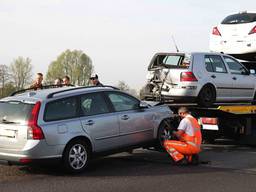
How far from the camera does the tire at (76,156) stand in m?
8.59

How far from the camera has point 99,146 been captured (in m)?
9.18

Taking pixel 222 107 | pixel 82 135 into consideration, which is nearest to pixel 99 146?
pixel 82 135

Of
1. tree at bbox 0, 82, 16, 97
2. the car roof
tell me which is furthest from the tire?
tree at bbox 0, 82, 16, 97

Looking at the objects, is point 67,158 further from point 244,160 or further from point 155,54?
point 155,54

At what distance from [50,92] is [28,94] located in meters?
0.41

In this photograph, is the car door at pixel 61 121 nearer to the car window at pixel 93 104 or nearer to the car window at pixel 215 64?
the car window at pixel 93 104

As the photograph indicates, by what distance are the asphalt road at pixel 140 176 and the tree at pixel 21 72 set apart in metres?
66.6

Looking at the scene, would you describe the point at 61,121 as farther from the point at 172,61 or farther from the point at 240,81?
the point at 240,81

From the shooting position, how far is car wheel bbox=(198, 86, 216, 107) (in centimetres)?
1207

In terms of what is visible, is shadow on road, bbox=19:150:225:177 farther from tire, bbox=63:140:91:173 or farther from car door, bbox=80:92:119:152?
car door, bbox=80:92:119:152

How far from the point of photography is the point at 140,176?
8570mm

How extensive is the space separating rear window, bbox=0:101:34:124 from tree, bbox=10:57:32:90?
6705 cm

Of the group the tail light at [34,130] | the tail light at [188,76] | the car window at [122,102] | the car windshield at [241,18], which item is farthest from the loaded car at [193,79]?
the tail light at [34,130]

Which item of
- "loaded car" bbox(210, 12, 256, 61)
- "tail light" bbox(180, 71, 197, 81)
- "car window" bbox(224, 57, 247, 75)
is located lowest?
"tail light" bbox(180, 71, 197, 81)
